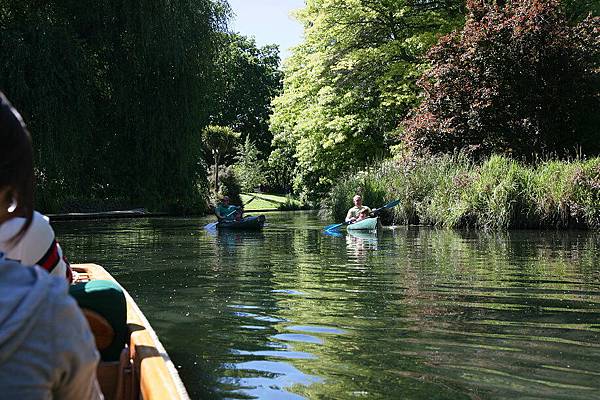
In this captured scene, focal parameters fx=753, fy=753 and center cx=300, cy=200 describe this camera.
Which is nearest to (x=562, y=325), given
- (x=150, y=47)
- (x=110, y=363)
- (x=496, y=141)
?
(x=110, y=363)

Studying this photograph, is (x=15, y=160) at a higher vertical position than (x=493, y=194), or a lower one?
lower

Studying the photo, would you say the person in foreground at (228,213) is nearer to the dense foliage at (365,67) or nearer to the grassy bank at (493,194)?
the grassy bank at (493,194)

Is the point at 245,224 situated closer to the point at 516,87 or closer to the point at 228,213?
the point at 228,213

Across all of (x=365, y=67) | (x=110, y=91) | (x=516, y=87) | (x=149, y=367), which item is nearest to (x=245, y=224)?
(x=110, y=91)

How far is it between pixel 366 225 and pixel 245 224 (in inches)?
137

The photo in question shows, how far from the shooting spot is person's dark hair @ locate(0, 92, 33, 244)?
126 centimetres

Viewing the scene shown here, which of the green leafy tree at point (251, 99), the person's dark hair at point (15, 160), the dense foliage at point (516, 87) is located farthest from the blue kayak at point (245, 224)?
the green leafy tree at point (251, 99)

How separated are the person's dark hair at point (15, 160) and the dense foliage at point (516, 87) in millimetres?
20450

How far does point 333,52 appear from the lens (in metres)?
26.6

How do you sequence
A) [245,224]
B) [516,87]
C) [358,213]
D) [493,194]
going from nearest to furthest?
[493,194]
[358,213]
[245,224]
[516,87]

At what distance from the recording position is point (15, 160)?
1293mm

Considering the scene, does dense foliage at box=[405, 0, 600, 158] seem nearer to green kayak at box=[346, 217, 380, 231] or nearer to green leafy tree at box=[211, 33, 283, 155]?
green kayak at box=[346, 217, 380, 231]

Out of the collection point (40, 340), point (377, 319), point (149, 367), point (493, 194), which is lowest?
point (377, 319)

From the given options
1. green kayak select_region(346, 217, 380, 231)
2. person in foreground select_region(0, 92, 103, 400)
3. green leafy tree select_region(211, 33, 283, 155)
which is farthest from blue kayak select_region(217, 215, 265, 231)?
green leafy tree select_region(211, 33, 283, 155)
